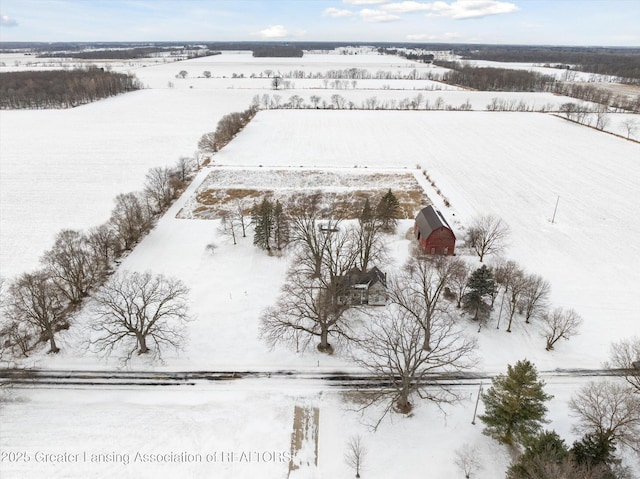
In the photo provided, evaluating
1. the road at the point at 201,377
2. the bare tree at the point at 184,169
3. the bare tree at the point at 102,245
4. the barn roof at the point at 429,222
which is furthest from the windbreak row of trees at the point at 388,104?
the road at the point at 201,377

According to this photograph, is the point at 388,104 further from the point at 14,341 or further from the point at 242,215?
the point at 14,341

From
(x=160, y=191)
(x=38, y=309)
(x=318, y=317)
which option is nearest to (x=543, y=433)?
(x=318, y=317)

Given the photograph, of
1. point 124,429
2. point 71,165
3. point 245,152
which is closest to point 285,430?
point 124,429

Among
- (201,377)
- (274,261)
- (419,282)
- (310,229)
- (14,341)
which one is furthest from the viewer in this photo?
(274,261)

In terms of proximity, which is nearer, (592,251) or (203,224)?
(592,251)

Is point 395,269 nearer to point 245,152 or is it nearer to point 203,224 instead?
point 203,224

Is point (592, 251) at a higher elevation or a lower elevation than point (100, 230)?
lower

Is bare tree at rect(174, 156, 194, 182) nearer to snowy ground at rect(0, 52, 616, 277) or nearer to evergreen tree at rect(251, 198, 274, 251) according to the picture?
snowy ground at rect(0, 52, 616, 277)
